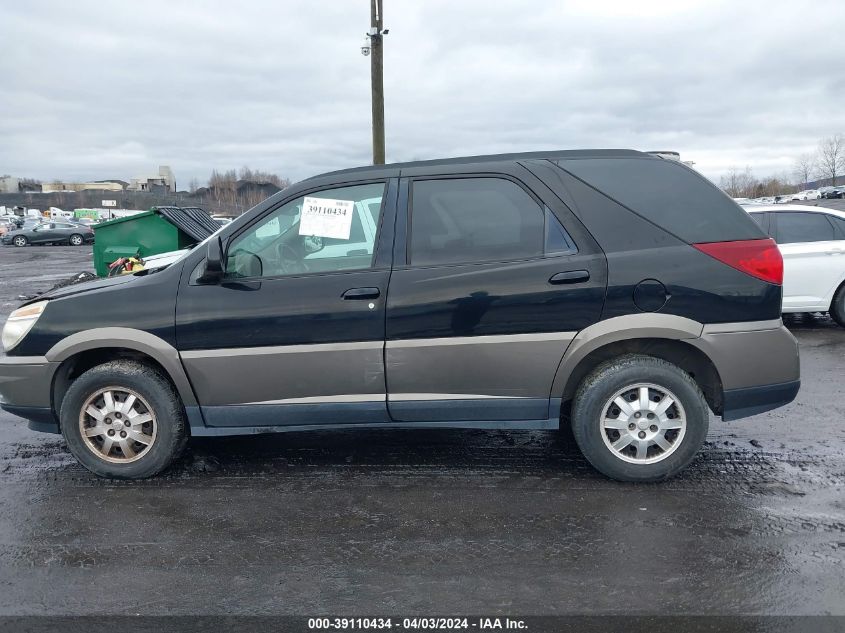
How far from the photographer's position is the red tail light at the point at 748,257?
400 cm

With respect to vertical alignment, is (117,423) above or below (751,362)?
below

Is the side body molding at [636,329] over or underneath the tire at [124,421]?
over

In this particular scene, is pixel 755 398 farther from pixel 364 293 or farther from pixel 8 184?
pixel 8 184

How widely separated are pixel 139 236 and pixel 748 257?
989 centimetres

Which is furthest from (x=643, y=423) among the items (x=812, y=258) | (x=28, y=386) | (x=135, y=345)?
(x=812, y=258)

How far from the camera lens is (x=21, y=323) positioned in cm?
438

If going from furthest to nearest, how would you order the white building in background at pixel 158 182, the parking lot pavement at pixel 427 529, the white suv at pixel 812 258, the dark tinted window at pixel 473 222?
the white building in background at pixel 158 182 < the white suv at pixel 812 258 < the dark tinted window at pixel 473 222 < the parking lot pavement at pixel 427 529

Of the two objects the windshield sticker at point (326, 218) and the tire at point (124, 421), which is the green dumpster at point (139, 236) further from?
the windshield sticker at point (326, 218)

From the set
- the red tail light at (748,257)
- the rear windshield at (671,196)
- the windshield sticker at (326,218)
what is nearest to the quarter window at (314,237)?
the windshield sticker at (326,218)

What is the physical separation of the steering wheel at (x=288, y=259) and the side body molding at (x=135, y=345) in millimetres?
814

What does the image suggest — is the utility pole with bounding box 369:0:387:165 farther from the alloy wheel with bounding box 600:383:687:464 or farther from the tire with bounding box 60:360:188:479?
the alloy wheel with bounding box 600:383:687:464

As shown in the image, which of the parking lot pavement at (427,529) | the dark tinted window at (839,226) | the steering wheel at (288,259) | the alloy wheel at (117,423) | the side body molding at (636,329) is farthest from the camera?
the dark tinted window at (839,226)

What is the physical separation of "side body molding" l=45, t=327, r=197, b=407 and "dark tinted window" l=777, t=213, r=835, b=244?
25.4 feet

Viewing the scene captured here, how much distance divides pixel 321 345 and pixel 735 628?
248 centimetres
